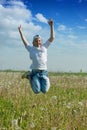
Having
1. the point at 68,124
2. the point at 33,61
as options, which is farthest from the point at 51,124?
the point at 33,61

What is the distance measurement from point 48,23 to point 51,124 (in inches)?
200

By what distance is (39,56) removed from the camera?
12.1m

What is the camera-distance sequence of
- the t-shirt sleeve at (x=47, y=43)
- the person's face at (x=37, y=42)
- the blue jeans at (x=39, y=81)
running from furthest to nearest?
the t-shirt sleeve at (x=47, y=43) < the person's face at (x=37, y=42) < the blue jeans at (x=39, y=81)

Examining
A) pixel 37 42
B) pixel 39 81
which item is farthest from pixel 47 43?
pixel 39 81

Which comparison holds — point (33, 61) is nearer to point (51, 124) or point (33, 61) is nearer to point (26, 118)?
point (26, 118)

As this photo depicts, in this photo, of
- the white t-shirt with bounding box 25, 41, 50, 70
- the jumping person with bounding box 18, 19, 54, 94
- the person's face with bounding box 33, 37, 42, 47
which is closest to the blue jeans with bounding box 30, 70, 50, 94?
the jumping person with bounding box 18, 19, 54, 94

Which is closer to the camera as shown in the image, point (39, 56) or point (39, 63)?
point (39, 63)

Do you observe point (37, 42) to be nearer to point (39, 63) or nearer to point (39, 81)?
point (39, 63)

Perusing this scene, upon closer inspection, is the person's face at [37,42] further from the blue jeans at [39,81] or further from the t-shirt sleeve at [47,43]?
the blue jeans at [39,81]

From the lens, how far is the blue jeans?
462 inches

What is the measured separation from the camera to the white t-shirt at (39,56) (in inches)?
471

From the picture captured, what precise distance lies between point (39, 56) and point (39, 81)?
2.14 ft

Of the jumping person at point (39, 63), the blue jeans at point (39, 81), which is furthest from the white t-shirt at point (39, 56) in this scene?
the blue jeans at point (39, 81)

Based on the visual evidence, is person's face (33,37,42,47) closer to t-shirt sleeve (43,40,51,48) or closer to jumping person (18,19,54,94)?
jumping person (18,19,54,94)
